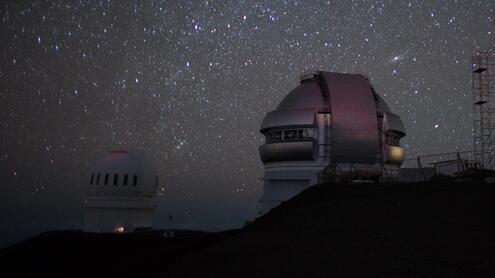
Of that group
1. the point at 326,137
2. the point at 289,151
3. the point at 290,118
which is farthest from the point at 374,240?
the point at 290,118

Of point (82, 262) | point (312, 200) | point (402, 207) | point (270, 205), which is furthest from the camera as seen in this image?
point (270, 205)

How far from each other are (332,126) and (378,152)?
13.8ft

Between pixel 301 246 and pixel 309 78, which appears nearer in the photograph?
pixel 301 246

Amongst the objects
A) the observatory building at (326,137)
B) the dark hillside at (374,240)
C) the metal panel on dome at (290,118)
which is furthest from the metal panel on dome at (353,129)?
the dark hillside at (374,240)

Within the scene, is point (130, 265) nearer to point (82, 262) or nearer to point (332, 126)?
point (82, 262)

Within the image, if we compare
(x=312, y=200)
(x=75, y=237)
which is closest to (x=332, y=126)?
(x=312, y=200)

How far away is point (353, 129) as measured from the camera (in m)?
33.2

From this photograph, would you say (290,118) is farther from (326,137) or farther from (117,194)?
(117,194)

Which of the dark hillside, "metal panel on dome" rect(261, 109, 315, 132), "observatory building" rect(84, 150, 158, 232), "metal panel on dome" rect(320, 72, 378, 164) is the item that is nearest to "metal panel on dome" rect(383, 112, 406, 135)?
"metal panel on dome" rect(320, 72, 378, 164)

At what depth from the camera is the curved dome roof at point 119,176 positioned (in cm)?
3728

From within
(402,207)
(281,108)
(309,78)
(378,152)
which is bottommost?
(402,207)

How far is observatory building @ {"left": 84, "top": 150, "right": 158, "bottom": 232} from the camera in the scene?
122 ft

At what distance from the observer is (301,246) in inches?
565

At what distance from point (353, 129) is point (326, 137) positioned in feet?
6.68
